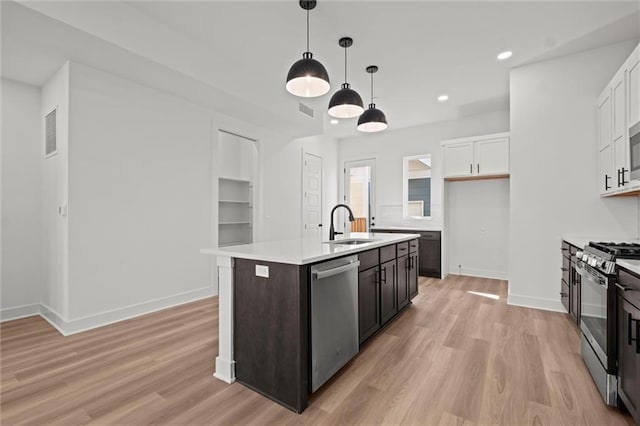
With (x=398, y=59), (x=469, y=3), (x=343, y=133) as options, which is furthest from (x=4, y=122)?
(x=343, y=133)

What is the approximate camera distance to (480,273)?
5.64m

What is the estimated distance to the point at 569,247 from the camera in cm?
315

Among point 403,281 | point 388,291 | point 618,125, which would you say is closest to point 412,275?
point 403,281

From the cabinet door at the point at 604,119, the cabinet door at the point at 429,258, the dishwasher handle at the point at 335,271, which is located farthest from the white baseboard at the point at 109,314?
the cabinet door at the point at 604,119

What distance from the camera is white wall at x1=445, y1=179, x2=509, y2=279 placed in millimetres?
5434

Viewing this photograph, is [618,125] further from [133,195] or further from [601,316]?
[133,195]

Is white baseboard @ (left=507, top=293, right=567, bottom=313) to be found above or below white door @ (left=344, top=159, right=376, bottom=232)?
below

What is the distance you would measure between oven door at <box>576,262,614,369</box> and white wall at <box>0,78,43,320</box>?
5.42 meters

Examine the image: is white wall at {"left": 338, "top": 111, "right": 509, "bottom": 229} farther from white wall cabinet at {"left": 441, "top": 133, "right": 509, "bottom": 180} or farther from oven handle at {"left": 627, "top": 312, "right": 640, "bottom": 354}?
oven handle at {"left": 627, "top": 312, "right": 640, "bottom": 354}

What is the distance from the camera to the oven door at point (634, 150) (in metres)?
2.39

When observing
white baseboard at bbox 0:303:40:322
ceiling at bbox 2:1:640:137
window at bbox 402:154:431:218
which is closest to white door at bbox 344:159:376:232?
window at bbox 402:154:431:218

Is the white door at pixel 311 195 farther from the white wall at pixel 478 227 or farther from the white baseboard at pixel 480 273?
the white baseboard at pixel 480 273

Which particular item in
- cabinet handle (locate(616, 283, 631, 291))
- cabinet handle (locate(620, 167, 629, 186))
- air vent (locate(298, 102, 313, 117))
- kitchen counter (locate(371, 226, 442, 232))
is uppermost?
air vent (locate(298, 102, 313, 117))

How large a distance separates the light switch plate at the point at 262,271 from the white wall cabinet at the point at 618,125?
306cm
